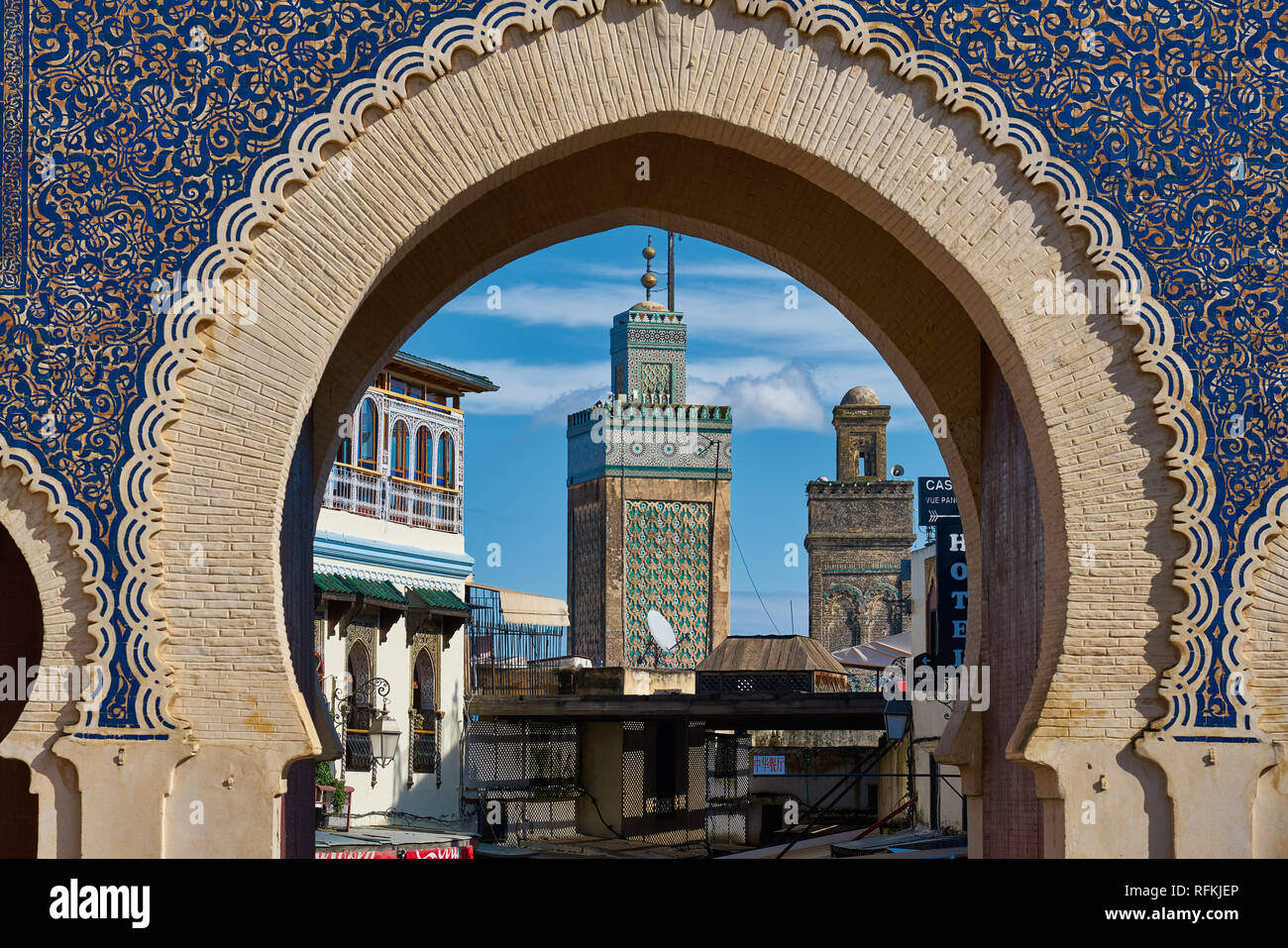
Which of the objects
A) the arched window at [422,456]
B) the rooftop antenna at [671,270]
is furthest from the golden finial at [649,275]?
the arched window at [422,456]

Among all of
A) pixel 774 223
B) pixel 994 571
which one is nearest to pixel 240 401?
pixel 774 223

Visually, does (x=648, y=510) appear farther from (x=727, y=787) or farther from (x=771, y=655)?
(x=727, y=787)

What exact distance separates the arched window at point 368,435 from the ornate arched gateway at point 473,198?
11.6 m

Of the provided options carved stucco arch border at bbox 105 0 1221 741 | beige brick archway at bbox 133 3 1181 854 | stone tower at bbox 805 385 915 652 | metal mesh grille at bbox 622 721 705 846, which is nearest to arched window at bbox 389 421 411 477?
metal mesh grille at bbox 622 721 705 846

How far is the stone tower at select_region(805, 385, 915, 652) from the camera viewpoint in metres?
37.7

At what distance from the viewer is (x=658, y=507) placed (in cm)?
3166

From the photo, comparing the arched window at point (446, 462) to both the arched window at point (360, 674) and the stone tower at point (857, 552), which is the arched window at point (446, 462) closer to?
the arched window at point (360, 674)

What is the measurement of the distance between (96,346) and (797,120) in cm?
272

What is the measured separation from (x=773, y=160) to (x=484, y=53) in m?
1.19

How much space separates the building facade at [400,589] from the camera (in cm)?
1648

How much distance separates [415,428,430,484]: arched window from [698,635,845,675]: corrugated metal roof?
5553 mm
